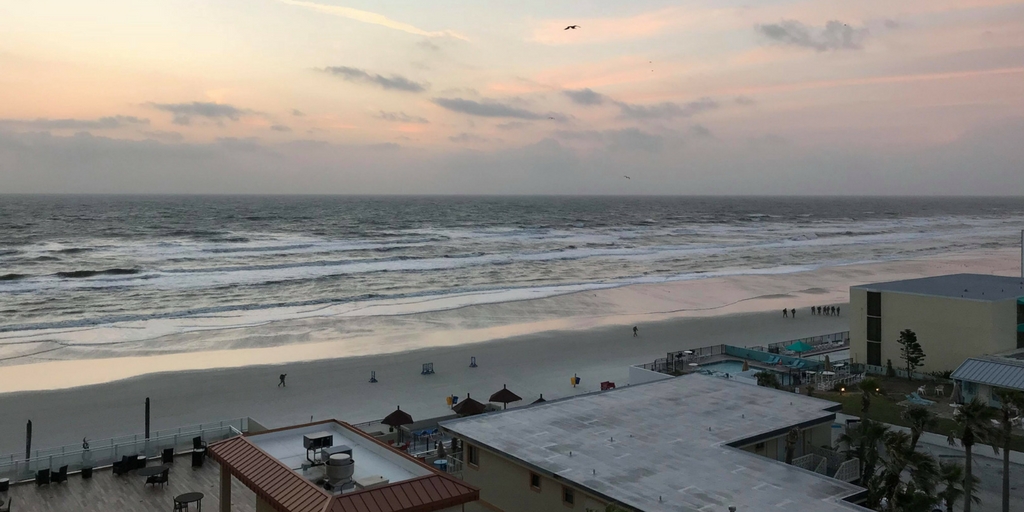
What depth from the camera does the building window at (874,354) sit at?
104ft

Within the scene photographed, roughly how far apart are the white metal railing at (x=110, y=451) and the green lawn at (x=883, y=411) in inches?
726

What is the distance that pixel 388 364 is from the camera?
34.0 metres

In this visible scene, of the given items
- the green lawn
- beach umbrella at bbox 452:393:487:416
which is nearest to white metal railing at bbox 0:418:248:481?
beach umbrella at bbox 452:393:487:416

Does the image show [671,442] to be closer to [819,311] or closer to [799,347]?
[799,347]

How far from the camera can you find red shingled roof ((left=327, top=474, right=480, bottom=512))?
31.7ft

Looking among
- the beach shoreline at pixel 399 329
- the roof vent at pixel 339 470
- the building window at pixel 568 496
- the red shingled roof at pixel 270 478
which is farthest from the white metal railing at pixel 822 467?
the beach shoreline at pixel 399 329

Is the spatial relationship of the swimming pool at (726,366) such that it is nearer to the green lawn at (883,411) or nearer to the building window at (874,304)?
the green lawn at (883,411)

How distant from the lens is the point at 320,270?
71.2m

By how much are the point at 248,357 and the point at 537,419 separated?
21.4 metres

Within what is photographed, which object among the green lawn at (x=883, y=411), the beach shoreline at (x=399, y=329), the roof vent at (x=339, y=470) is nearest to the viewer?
the roof vent at (x=339, y=470)

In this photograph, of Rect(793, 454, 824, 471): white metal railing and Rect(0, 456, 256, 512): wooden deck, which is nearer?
Rect(0, 456, 256, 512): wooden deck

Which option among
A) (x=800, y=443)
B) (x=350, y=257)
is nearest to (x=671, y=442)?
(x=800, y=443)

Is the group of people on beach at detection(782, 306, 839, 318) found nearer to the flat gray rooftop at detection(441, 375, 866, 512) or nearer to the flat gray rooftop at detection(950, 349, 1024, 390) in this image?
the flat gray rooftop at detection(950, 349, 1024, 390)

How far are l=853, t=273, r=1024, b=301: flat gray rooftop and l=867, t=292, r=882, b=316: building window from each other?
0.25 m
